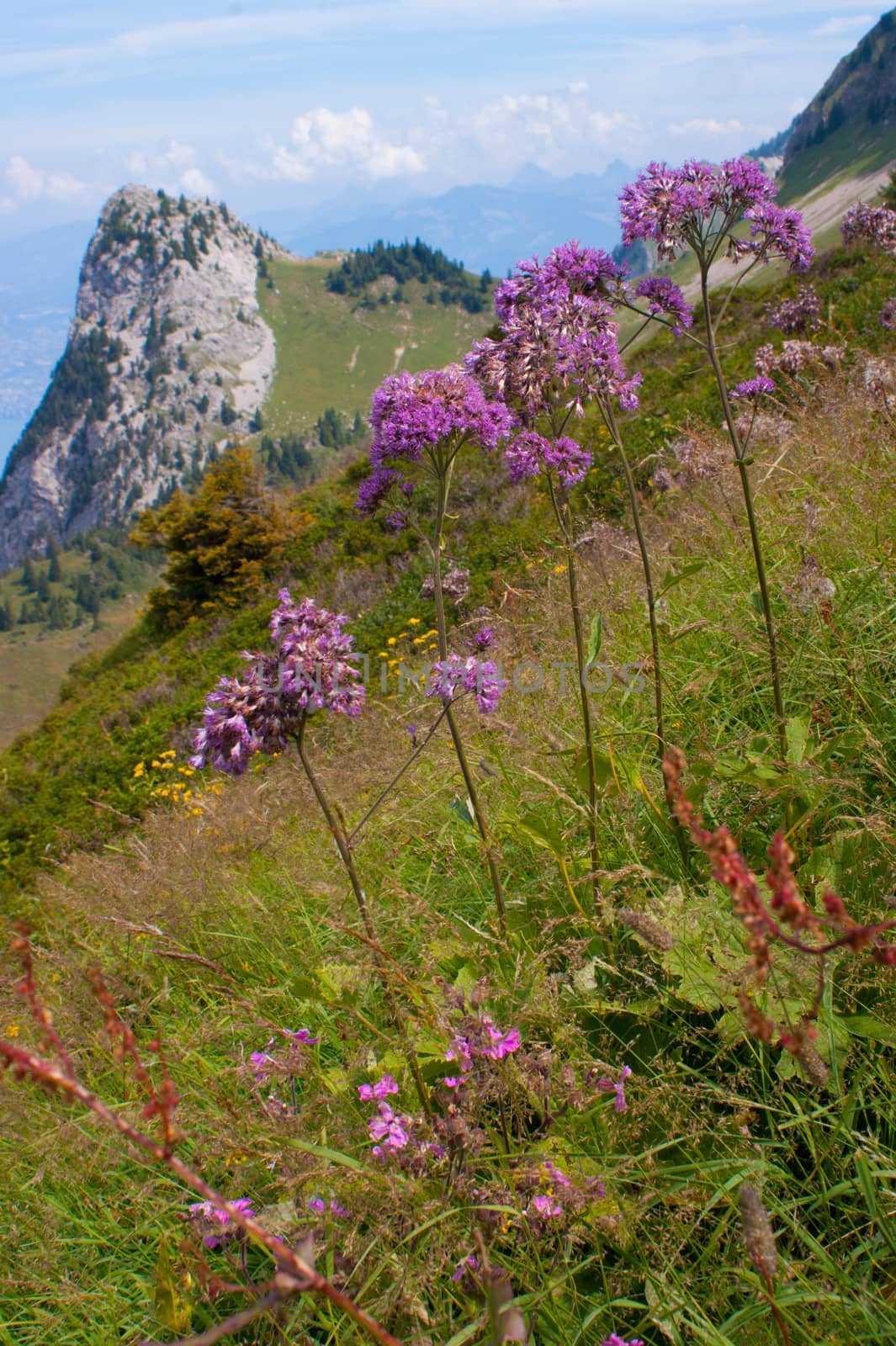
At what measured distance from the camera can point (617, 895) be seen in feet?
8.32

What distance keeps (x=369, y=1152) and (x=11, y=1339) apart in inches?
42.5

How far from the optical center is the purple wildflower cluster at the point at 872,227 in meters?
7.47

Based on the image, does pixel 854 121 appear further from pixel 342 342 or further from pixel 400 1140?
pixel 400 1140

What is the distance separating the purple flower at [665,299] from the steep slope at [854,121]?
146 metres

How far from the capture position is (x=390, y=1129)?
1822 mm

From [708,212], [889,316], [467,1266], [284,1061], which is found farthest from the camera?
[889,316]

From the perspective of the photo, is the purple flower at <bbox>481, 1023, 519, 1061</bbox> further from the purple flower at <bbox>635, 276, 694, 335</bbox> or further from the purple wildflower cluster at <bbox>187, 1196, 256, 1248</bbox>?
the purple flower at <bbox>635, 276, 694, 335</bbox>

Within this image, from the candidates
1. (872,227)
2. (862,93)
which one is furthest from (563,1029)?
(862,93)

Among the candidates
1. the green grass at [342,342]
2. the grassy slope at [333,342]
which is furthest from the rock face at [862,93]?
the grassy slope at [333,342]

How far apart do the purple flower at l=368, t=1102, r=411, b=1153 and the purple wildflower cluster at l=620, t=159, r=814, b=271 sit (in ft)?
9.15

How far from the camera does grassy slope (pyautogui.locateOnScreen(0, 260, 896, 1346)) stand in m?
1.65

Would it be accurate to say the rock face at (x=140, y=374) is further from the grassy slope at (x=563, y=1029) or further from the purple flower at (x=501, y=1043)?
the purple flower at (x=501, y=1043)

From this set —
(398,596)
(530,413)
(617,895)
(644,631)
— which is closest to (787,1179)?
(617,895)

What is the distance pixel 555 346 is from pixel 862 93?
566ft
